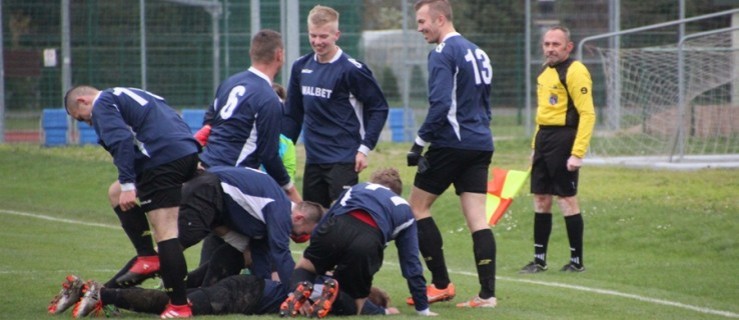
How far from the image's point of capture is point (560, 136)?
10789 mm

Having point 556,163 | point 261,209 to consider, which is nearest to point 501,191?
point 556,163

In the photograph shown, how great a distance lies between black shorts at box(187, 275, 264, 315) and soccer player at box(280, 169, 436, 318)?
0.91ft

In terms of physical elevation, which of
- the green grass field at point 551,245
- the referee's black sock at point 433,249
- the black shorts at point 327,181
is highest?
the black shorts at point 327,181

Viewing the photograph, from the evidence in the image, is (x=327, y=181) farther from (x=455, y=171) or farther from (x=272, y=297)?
(x=272, y=297)

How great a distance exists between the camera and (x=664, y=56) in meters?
21.4

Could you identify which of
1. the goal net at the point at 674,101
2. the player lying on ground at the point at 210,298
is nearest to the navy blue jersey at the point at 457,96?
the player lying on ground at the point at 210,298

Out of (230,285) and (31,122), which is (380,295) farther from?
(31,122)

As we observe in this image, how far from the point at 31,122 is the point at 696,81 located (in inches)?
529

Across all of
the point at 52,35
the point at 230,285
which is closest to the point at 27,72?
the point at 52,35

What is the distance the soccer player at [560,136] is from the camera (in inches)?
419

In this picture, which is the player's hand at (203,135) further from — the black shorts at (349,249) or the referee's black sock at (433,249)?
the referee's black sock at (433,249)

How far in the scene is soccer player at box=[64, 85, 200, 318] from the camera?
7.74 meters

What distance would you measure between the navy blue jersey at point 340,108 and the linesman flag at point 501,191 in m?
3.43

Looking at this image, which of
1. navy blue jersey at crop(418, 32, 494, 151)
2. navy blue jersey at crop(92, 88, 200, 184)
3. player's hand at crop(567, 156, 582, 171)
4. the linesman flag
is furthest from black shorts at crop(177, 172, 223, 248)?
the linesman flag
